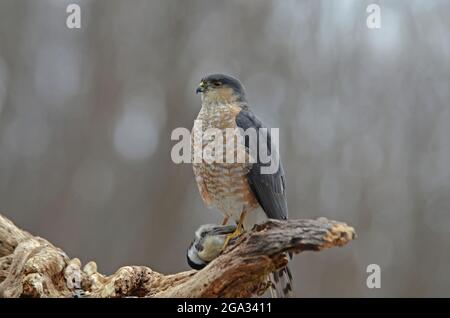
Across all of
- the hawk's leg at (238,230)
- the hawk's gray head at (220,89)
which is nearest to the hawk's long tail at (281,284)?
the hawk's leg at (238,230)

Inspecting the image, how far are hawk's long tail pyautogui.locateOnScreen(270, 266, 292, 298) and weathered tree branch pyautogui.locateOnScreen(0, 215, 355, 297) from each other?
9cm

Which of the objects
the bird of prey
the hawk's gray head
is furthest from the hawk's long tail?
the hawk's gray head

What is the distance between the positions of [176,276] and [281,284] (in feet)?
1.41

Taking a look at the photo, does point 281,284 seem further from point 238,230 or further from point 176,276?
point 176,276

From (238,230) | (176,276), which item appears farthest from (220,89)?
(176,276)

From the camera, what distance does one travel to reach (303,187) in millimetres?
4094

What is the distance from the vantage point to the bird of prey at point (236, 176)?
2.02 m

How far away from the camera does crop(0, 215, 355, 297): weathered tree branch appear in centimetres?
144

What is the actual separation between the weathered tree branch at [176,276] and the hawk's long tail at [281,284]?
0.31ft

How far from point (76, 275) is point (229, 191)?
0.68m

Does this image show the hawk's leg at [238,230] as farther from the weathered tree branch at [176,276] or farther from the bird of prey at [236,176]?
the weathered tree branch at [176,276]

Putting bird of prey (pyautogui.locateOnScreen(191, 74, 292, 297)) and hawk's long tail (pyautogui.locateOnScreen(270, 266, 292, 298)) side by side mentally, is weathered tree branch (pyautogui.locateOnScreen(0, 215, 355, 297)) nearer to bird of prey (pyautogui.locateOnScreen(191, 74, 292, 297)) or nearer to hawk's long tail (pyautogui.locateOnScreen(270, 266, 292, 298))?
hawk's long tail (pyautogui.locateOnScreen(270, 266, 292, 298))
